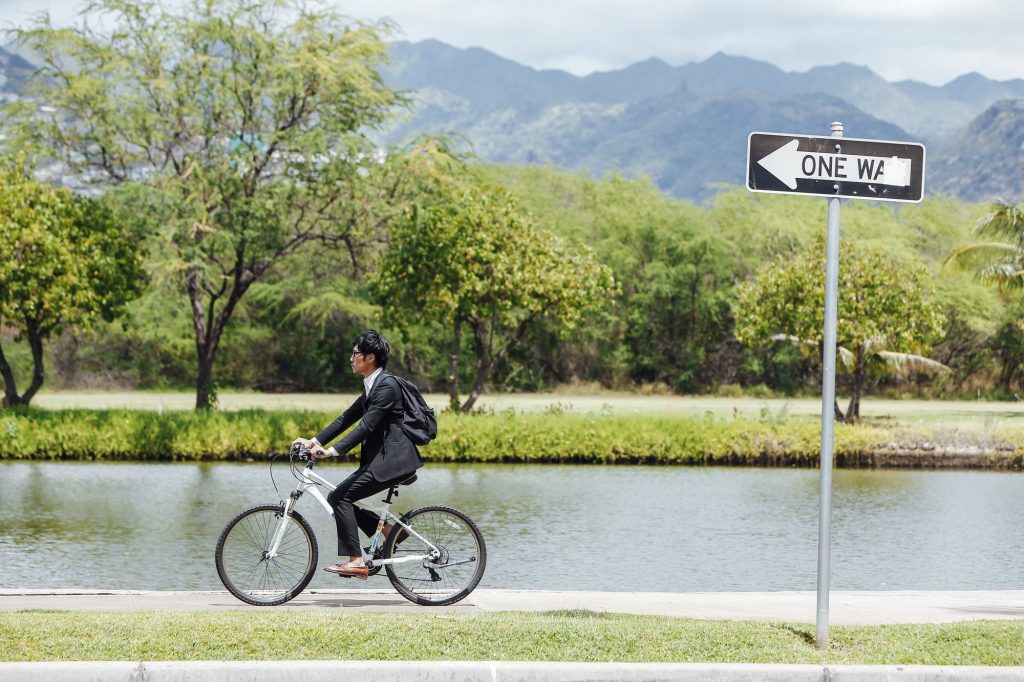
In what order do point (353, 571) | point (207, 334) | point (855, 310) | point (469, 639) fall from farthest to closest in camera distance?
1. point (855, 310)
2. point (207, 334)
3. point (353, 571)
4. point (469, 639)

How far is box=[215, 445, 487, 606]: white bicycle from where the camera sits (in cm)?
997

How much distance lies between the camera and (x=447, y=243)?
32219 millimetres

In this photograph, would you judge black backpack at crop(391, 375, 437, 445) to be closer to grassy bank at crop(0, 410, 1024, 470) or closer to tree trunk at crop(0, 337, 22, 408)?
grassy bank at crop(0, 410, 1024, 470)

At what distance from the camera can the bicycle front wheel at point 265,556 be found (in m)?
9.95

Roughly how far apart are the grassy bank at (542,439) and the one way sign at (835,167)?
19.7 m

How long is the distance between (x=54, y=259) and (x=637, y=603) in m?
22.6

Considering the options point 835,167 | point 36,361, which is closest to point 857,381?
point 36,361

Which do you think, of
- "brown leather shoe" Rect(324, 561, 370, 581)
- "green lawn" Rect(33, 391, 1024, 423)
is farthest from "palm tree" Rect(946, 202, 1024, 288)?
"brown leather shoe" Rect(324, 561, 370, 581)

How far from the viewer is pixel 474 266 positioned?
105ft

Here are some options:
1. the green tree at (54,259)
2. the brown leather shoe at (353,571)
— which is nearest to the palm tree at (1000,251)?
the green tree at (54,259)

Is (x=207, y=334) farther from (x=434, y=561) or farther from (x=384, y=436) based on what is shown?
(x=384, y=436)

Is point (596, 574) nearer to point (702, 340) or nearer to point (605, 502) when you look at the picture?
point (605, 502)

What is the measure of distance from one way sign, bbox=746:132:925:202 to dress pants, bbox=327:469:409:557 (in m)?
Result: 3.50

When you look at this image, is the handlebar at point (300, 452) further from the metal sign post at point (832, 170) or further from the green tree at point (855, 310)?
the green tree at point (855, 310)
